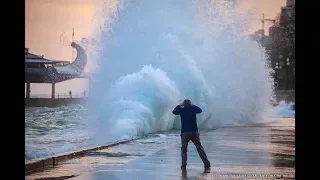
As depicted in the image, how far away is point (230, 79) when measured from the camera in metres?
14.9

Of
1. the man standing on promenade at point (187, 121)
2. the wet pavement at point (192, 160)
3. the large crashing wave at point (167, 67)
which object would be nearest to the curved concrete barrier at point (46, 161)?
the wet pavement at point (192, 160)

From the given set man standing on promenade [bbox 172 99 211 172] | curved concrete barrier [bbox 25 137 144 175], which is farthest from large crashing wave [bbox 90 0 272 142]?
man standing on promenade [bbox 172 99 211 172]

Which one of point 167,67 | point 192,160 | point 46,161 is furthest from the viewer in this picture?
point 167,67

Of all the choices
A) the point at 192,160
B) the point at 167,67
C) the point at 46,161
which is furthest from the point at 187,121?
the point at 167,67

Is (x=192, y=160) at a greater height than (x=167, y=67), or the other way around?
(x=167, y=67)

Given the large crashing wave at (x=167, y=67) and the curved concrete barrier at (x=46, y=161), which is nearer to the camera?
the curved concrete barrier at (x=46, y=161)

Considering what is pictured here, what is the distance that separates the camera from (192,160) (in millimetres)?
8672

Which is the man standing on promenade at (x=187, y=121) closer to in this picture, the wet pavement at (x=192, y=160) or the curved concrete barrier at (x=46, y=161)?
the wet pavement at (x=192, y=160)

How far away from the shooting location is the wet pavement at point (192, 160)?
7.62 m

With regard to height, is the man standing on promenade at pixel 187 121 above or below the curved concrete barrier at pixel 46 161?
above

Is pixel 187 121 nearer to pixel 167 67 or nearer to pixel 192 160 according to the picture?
pixel 192 160

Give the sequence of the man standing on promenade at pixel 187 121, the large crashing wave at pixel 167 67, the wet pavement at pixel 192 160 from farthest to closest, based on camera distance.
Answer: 1. the large crashing wave at pixel 167 67
2. the man standing on promenade at pixel 187 121
3. the wet pavement at pixel 192 160
